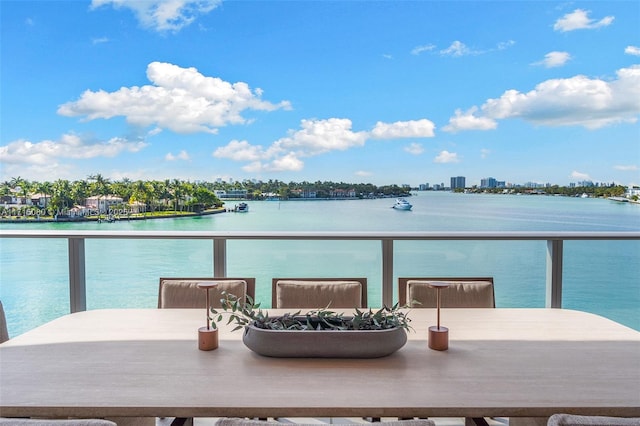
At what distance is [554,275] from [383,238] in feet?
4.48

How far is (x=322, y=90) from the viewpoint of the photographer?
16.5 meters

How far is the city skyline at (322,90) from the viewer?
13.5m

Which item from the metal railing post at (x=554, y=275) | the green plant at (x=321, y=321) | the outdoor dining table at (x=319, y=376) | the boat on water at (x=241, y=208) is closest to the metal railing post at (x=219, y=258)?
the outdoor dining table at (x=319, y=376)

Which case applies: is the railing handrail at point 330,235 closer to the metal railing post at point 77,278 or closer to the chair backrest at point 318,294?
the metal railing post at point 77,278

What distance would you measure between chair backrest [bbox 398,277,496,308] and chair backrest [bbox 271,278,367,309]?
0.23 m

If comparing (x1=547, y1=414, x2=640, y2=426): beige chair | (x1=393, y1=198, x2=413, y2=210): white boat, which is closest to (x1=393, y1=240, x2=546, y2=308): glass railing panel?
(x1=547, y1=414, x2=640, y2=426): beige chair

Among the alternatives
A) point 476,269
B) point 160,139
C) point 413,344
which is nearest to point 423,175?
point 160,139

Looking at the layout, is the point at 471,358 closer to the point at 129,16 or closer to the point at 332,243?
the point at 332,243

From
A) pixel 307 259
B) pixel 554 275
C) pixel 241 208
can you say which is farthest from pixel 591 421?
pixel 241 208

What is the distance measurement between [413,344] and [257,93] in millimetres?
15996

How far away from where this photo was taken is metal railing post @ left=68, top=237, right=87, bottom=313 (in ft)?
10.8

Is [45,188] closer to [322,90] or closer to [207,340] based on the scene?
[207,340]

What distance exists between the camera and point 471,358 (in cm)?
138

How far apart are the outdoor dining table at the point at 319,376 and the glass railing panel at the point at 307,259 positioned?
1509 mm
